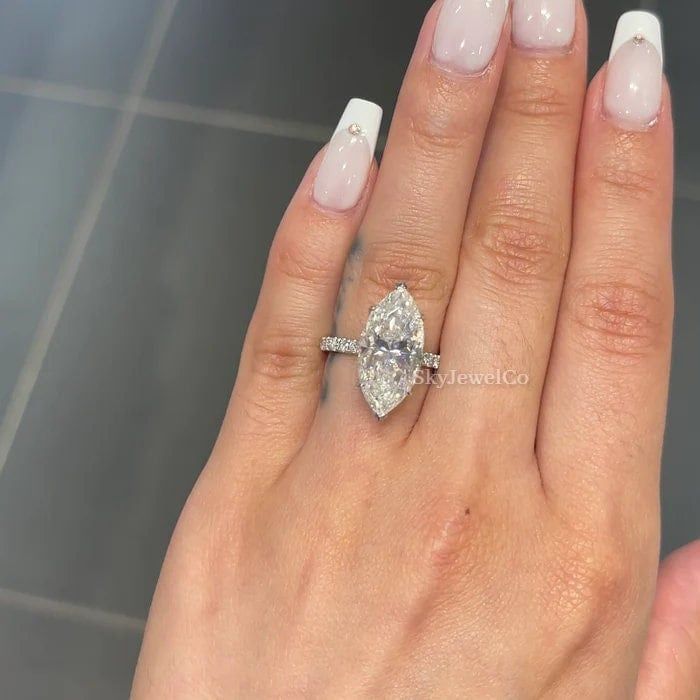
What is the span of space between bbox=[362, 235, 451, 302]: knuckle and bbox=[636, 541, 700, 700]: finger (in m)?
0.31

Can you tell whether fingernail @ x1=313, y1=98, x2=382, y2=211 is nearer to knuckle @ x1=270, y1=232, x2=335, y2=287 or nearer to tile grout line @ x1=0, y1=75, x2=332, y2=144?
knuckle @ x1=270, y1=232, x2=335, y2=287

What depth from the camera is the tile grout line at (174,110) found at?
1.03 m

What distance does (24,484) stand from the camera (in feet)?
2.96

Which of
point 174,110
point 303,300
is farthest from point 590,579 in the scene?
point 174,110

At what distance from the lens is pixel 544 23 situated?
23.3 inches

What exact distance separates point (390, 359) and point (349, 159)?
0.55 feet

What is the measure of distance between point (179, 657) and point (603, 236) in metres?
0.46

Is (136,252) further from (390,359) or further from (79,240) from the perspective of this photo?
(390,359)

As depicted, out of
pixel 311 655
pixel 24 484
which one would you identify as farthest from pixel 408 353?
pixel 24 484

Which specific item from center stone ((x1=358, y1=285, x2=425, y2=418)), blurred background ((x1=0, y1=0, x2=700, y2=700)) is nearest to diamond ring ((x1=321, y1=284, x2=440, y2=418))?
center stone ((x1=358, y1=285, x2=425, y2=418))

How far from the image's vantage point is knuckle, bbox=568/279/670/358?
0.58 m

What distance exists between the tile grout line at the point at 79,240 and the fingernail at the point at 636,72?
693mm

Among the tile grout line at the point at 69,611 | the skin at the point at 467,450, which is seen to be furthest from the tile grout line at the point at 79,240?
the skin at the point at 467,450

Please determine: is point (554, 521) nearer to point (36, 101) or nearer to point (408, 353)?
point (408, 353)
